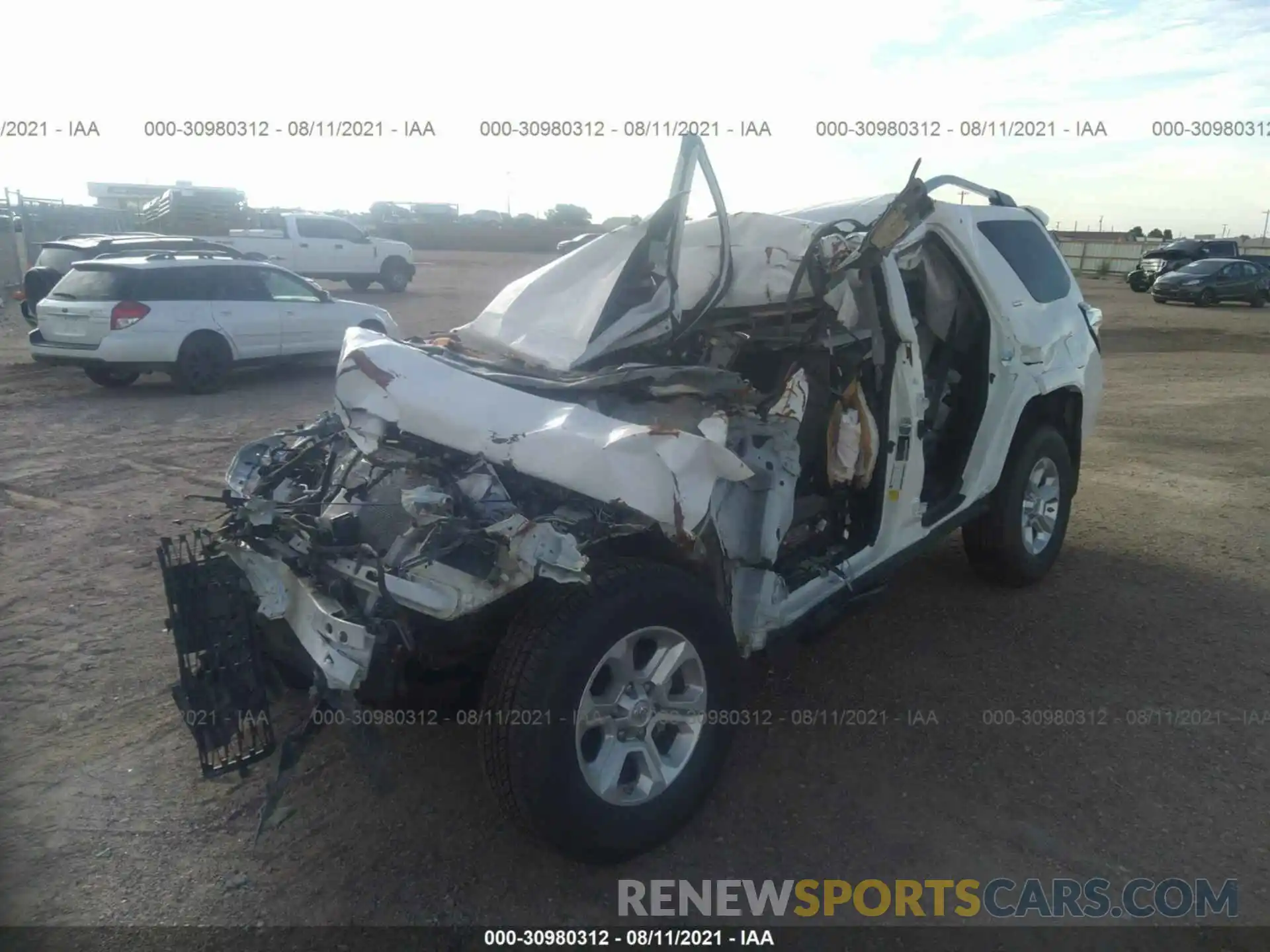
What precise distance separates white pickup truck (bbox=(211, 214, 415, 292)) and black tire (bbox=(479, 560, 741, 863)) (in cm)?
2126

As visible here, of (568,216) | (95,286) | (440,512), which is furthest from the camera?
(568,216)

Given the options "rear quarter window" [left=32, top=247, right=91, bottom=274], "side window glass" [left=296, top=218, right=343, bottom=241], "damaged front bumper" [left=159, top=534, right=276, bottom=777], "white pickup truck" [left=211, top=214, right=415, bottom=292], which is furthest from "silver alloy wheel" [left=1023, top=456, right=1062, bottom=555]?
"side window glass" [left=296, top=218, right=343, bottom=241]

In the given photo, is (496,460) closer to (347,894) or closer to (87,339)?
(347,894)

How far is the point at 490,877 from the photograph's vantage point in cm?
294

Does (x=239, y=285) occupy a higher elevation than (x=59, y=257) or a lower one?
lower

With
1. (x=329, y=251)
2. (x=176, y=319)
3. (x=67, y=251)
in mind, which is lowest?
(x=176, y=319)

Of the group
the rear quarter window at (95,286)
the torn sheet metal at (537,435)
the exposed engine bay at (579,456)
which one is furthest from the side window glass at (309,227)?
the torn sheet metal at (537,435)

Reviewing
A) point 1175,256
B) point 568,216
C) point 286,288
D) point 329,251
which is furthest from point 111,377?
point 568,216

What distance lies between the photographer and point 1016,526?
5000mm

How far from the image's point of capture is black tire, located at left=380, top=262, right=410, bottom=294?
76.8ft

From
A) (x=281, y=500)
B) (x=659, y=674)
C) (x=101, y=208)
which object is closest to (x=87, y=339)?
Result: (x=281, y=500)

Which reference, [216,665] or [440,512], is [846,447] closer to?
[440,512]

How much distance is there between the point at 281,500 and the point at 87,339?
8922mm

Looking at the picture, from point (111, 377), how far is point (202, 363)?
1326 millimetres
